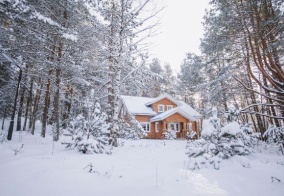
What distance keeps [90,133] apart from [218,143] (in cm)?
509

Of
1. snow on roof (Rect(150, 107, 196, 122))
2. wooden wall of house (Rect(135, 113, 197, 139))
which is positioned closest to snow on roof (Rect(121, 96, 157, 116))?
wooden wall of house (Rect(135, 113, 197, 139))

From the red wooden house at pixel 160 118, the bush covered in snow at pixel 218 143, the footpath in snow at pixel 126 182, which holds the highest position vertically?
the red wooden house at pixel 160 118

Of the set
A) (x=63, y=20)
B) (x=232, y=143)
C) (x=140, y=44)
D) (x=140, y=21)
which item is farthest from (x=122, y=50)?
(x=232, y=143)

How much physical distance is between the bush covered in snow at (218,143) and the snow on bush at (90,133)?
11.6 feet

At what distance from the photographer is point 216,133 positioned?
5883 mm

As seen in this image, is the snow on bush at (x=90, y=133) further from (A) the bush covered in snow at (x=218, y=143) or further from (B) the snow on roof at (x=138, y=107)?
(B) the snow on roof at (x=138, y=107)

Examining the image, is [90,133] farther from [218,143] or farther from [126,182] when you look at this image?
[218,143]

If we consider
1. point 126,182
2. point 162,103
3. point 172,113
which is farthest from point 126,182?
point 162,103

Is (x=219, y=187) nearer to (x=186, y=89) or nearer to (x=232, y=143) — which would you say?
(x=232, y=143)

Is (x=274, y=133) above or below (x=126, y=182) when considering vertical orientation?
above

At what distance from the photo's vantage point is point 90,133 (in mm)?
7508

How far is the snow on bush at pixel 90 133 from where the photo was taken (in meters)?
6.76

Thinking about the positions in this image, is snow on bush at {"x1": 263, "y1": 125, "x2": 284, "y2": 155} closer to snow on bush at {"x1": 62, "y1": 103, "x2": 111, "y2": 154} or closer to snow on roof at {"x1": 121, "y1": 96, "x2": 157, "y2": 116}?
snow on bush at {"x1": 62, "y1": 103, "x2": 111, "y2": 154}

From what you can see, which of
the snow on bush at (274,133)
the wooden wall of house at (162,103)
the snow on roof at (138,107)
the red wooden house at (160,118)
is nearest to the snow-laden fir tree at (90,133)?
the snow on bush at (274,133)
